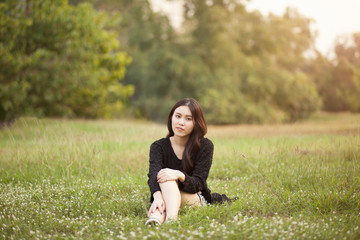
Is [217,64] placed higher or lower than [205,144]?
higher

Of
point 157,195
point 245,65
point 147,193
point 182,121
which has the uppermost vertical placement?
point 245,65

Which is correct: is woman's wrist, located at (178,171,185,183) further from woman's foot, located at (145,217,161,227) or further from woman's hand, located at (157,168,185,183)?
woman's foot, located at (145,217,161,227)

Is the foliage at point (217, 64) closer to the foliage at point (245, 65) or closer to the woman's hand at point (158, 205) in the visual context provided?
the foliage at point (245, 65)

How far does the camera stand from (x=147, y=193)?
5031 mm

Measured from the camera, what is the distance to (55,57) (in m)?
14.3

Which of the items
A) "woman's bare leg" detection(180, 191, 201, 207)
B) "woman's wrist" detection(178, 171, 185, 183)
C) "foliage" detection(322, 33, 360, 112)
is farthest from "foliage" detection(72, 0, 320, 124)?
"woman's wrist" detection(178, 171, 185, 183)

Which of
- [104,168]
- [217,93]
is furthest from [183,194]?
[217,93]

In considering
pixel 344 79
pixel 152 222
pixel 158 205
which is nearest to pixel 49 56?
pixel 158 205

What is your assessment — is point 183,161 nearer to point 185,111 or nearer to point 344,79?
point 185,111

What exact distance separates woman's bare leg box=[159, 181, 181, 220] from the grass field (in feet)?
0.56

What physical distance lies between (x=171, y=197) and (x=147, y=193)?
45.9 inches

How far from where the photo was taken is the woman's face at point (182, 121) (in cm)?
438

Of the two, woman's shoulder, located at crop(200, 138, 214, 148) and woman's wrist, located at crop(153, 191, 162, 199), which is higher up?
woman's shoulder, located at crop(200, 138, 214, 148)

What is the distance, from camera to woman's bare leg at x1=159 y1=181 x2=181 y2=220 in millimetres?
3863
